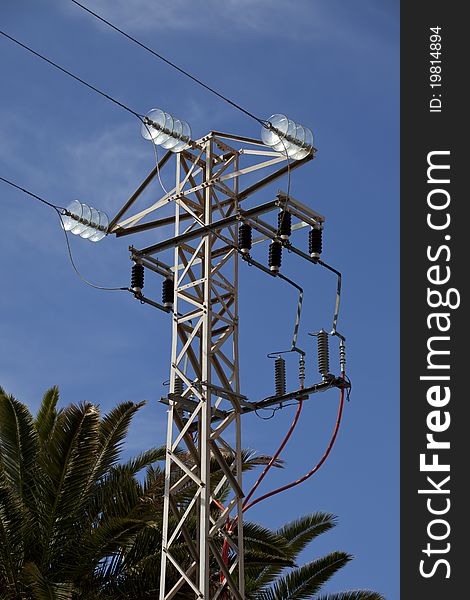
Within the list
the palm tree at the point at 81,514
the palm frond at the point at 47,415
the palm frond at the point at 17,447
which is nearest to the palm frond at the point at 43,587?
the palm tree at the point at 81,514

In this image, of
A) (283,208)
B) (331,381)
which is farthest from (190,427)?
(283,208)

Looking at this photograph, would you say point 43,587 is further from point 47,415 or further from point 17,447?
point 47,415

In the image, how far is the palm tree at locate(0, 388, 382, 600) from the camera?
18156 millimetres

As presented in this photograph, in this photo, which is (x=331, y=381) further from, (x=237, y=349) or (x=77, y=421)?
(x=77, y=421)

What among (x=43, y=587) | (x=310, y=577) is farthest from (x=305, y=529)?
(x=43, y=587)

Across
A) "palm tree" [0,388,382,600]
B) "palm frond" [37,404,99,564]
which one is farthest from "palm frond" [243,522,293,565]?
"palm frond" [37,404,99,564]

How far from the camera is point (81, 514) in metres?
18.8

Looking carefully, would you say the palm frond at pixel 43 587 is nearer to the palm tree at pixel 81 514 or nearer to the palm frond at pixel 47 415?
the palm tree at pixel 81 514

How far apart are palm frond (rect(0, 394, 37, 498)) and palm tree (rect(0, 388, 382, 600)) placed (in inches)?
0.6

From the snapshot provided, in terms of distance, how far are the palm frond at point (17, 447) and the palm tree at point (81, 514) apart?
0.05ft

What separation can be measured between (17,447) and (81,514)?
152 cm

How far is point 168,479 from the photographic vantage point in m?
15.2

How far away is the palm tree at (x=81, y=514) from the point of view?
18156mm

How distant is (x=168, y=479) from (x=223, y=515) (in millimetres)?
814
